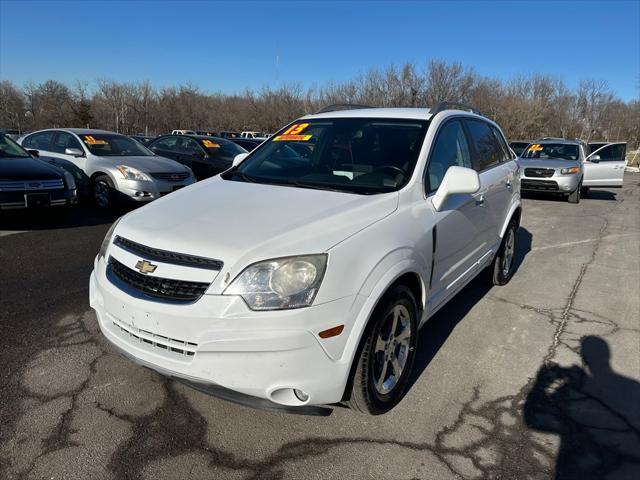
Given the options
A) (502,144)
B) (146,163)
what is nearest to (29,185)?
(146,163)

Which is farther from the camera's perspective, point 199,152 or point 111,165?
point 199,152

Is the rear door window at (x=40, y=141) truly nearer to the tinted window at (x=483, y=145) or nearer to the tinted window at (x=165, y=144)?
the tinted window at (x=165, y=144)

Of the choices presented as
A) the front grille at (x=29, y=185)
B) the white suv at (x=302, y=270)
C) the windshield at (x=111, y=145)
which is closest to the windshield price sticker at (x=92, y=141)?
the windshield at (x=111, y=145)

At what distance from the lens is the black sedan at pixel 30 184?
6676 mm

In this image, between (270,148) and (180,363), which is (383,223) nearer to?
(180,363)

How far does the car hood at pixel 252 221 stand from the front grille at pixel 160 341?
0.45m

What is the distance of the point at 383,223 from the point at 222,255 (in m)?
0.95

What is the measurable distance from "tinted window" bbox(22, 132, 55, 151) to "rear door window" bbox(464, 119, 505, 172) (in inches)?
362

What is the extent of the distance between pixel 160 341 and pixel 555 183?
12605 mm

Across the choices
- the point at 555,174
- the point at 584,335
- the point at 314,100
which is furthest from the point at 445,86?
the point at 584,335

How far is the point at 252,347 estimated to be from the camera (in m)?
2.16

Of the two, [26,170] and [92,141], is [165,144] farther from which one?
[26,170]

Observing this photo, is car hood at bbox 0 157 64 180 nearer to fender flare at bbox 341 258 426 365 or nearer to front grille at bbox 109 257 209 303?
front grille at bbox 109 257 209 303

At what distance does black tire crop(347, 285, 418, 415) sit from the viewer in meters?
2.49
